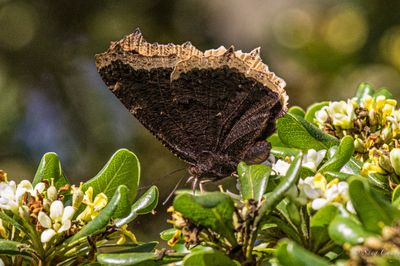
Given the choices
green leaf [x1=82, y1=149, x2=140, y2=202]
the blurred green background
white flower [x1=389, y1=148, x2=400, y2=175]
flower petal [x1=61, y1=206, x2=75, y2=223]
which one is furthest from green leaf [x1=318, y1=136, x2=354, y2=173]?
the blurred green background

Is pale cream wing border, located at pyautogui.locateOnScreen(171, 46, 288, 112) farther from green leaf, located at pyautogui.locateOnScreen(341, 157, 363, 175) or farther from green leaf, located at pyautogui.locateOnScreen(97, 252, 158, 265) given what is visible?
green leaf, located at pyautogui.locateOnScreen(97, 252, 158, 265)

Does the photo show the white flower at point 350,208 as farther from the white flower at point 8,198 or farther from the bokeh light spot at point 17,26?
the bokeh light spot at point 17,26

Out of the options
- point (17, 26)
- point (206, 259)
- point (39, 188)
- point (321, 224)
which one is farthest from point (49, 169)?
point (17, 26)

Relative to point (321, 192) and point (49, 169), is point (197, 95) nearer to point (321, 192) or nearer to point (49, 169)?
point (49, 169)

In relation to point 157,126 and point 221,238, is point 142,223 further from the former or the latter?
point 221,238

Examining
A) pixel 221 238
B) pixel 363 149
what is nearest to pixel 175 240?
pixel 221 238
